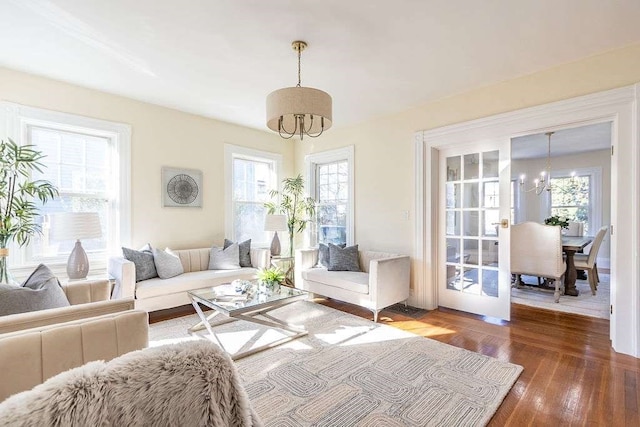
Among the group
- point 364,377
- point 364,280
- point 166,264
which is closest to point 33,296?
point 166,264

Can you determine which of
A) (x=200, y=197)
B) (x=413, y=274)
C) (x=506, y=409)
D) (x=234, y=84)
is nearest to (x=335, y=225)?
(x=413, y=274)

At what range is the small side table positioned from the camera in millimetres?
4664

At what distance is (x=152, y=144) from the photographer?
399 centimetres

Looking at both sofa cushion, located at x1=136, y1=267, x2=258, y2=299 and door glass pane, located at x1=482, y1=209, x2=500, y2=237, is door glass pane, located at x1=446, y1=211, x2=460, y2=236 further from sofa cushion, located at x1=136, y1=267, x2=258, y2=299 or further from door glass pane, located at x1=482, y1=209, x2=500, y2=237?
sofa cushion, located at x1=136, y1=267, x2=258, y2=299

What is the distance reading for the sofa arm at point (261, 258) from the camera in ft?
13.9

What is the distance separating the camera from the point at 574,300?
4.13 metres

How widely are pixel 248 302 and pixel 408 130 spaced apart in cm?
296

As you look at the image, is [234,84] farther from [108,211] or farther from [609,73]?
[609,73]

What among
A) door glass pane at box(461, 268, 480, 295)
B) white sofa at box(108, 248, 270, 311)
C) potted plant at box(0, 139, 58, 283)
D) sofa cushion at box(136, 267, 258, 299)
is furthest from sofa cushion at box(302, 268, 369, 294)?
potted plant at box(0, 139, 58, 283)

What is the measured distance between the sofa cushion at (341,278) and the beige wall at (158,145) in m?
1.59

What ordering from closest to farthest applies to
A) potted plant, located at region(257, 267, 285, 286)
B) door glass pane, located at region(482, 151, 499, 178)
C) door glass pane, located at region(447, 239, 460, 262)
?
potted plant, located at region(257, 267, 285, 286) → door glass pane, located at region(482, 151, 499, 178) → door glass pane, located at region(447, 239, 460, 262)

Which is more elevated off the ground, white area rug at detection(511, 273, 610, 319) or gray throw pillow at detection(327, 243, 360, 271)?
gray throw pillow at detection(327, 243, 360, 271)

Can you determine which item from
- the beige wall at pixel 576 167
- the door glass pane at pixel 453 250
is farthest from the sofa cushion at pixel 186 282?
the beige wall at pixel 576 167

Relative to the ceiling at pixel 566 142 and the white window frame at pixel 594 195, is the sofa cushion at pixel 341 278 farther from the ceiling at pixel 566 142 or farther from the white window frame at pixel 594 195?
the white window frame at pixel 594 195
